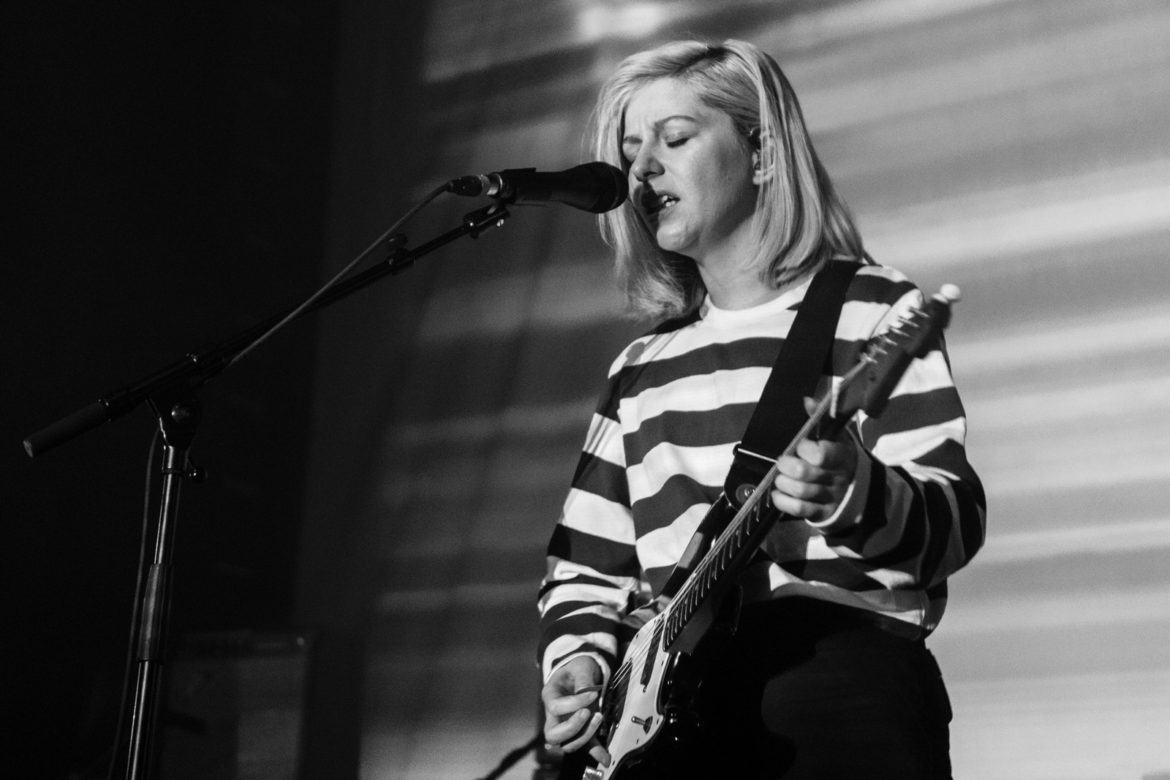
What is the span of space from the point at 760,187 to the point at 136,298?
5.75ft

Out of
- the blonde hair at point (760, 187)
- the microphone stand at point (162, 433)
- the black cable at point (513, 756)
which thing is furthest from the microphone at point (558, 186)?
the black cable at point (513, 756)

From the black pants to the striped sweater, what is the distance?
0.04 m

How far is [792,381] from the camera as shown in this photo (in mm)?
1586

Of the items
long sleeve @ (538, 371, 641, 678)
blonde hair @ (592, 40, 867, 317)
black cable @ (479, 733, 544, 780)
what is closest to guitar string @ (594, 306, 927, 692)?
Answer: long sleeve @ (538, 371, 641, 678)

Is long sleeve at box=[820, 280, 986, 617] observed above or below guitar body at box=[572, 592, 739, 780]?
above

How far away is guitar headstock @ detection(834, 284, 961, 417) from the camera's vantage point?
1121mm

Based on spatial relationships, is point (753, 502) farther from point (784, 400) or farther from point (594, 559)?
point (594, 559)

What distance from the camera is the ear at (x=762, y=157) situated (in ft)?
6.12

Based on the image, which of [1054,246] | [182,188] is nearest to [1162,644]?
[1054,246]

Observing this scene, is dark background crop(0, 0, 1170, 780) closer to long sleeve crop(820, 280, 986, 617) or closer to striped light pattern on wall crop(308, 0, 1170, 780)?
striped light pattern on wall crop(308, 0, 1170, 780)

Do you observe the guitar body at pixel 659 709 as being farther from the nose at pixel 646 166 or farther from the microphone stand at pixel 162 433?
the nose at pixel 646 166

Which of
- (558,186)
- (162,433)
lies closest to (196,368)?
(162,433)

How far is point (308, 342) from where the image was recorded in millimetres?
3385

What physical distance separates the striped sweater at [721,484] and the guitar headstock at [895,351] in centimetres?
9
